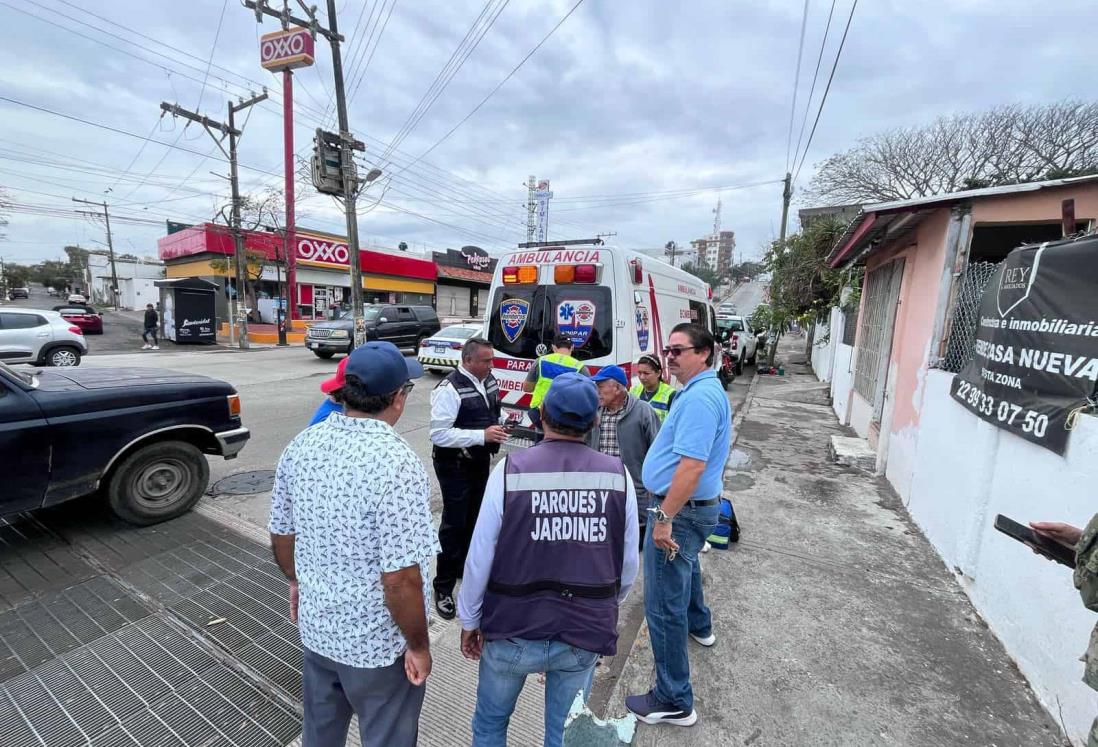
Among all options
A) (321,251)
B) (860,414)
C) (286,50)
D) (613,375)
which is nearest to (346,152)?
(613,375)

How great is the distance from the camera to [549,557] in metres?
1.56

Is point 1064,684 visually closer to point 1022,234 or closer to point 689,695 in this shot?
point 689,695

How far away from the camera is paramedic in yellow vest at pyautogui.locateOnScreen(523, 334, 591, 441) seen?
139 inches

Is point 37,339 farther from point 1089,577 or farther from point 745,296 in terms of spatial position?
point 745,296

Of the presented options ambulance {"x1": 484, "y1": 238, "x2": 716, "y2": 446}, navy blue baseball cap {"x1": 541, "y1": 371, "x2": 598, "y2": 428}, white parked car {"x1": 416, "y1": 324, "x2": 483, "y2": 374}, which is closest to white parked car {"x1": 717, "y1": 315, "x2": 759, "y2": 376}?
white parked car {"x1": 416, "y1": 324, "x2": 483, "y2": 374}

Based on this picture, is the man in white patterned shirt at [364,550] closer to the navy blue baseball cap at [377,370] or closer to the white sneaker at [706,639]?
the navy blue baseball cap at [377,370]

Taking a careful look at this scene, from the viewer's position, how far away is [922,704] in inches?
96.8

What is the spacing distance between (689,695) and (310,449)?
2.10m

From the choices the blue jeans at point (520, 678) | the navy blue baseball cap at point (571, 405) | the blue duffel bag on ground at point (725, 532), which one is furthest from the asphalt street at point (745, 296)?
the blue jeans at point (520, 678)

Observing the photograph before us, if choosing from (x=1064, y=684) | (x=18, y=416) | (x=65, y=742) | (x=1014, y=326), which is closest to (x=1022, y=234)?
(x=1014, y=326)

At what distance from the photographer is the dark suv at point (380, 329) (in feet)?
50.3

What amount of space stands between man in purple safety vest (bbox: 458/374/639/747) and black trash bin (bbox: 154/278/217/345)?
75.7 ft

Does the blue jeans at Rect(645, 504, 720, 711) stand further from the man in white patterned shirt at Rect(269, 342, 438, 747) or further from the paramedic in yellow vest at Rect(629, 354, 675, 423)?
the paramedic in yellow vest at Rect(629, 354, 675, 423)

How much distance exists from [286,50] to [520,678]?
1503 inches
